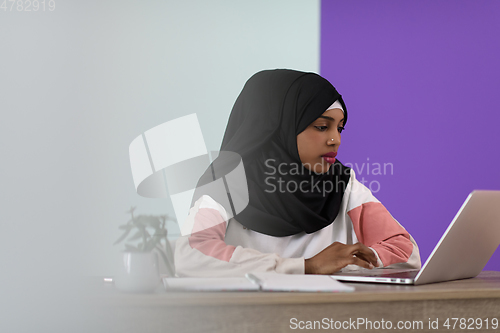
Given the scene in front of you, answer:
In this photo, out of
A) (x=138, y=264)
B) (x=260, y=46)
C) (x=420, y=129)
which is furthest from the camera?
(x=420, y=129)

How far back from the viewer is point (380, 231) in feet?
4.12

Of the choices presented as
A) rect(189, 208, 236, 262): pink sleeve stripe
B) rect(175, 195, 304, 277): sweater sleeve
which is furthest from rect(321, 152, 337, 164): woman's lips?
rect(175, 195, 304, 277): sweater sleeve

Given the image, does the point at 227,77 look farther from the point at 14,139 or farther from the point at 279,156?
the point at 14,139

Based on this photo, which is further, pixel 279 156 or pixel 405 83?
pixel 405 83

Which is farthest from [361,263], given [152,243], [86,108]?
[86,108]

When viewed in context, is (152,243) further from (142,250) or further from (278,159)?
(278,159)

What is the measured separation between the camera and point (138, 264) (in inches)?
25.7

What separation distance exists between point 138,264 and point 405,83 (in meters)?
2.13

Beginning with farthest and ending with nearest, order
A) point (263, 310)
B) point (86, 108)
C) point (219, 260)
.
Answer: point (86, 108) < point (219, 260) < point (263, 310)

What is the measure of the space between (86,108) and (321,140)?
2.34ft

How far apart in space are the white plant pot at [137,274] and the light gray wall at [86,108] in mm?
383

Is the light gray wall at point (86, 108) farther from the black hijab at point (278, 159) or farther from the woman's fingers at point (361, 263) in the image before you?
the woman's fingers at point (361, 263)

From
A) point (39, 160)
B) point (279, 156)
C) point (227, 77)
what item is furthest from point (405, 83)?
point (39, 160)

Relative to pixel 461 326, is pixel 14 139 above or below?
above
